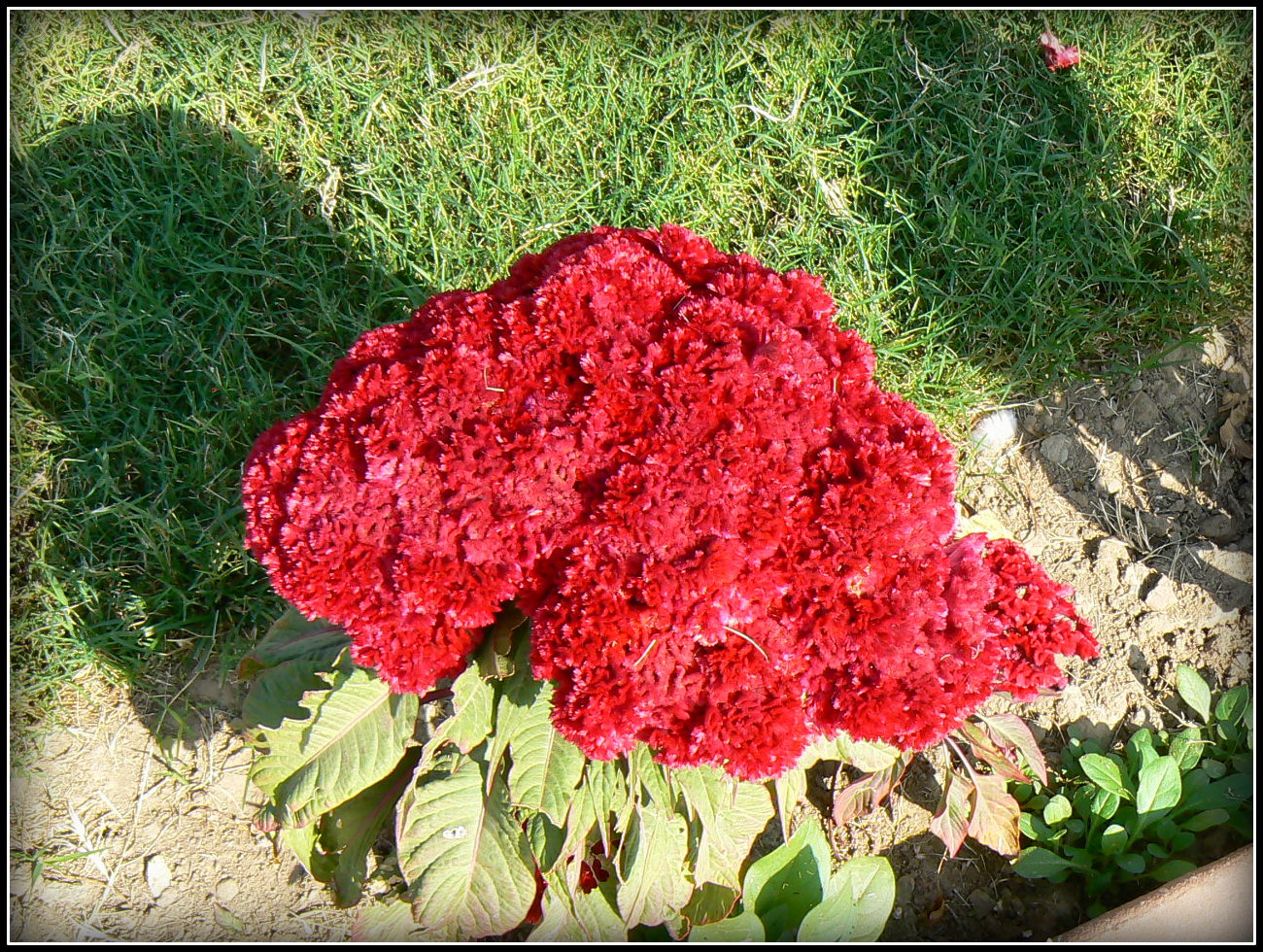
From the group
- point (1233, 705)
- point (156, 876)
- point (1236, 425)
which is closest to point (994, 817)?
point (1233, 705)

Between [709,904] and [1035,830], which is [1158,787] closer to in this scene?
[1035,830]

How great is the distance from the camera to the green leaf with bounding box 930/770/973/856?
7.32 feet

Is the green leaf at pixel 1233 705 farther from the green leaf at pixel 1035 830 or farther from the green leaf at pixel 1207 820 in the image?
the green leaf at pixel 1035 830

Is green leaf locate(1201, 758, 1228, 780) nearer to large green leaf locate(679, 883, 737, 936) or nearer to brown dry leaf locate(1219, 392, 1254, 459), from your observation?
brown dry leaf locate(1219, 392, 1254, 459)

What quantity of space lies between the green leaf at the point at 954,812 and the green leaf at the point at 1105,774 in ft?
1.10

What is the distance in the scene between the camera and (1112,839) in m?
2.27

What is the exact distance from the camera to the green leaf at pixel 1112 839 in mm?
2264

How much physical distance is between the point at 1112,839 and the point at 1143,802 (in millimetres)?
132

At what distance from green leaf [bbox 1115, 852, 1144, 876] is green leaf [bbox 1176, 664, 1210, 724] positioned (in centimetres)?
→ 49

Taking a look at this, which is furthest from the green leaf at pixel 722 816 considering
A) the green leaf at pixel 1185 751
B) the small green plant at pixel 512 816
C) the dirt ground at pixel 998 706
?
the green leaf at pixel 1185 751

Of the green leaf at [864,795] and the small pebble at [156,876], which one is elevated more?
the green leaf at [864,795]

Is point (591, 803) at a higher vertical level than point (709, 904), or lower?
higher

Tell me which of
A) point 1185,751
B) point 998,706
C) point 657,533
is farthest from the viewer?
point 998,706

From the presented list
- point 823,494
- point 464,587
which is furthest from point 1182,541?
point 464,587
